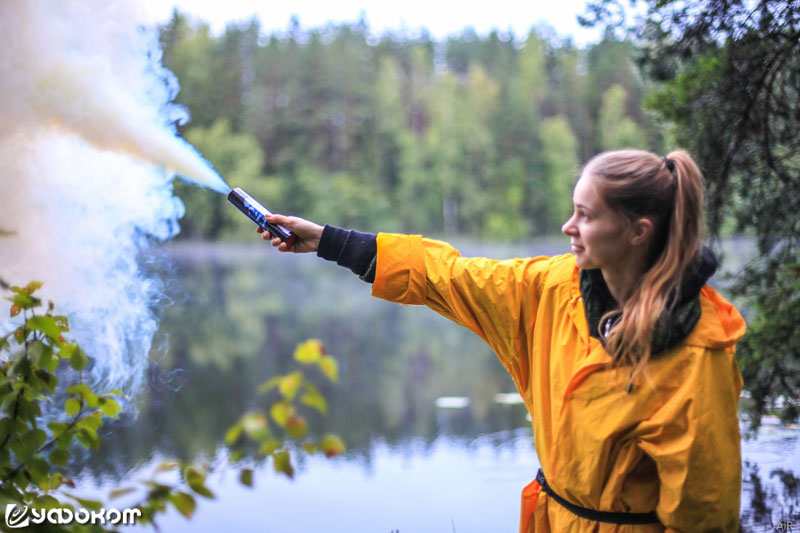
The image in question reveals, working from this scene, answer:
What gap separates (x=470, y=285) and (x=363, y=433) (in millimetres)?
6431

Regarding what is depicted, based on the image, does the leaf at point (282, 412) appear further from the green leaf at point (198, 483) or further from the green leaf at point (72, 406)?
the green leaf at point (72, 406)

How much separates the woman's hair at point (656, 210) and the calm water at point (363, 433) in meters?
0.97

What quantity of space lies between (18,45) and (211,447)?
498 cm

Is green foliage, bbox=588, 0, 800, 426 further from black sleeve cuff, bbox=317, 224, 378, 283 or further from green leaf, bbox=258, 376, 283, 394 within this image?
green leaf, bbox=258, 376, 283, 394

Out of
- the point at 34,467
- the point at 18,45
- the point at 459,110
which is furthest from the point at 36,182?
the point at 459,110

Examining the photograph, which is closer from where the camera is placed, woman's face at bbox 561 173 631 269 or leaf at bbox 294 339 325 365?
leaf at bbox 294 339 325 365

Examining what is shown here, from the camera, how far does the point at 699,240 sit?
1.65 meters

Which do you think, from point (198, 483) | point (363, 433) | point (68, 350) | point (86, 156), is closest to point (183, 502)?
point (198, 483)

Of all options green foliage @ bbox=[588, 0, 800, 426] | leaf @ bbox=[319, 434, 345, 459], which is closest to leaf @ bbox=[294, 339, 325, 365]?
leaf @ bbox=[319, 434, 345, 459]

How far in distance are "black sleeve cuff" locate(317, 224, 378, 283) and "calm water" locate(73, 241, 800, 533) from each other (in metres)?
0.62

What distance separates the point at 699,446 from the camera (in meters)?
1.47

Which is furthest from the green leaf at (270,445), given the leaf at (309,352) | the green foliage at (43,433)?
the leaf at (309,352)

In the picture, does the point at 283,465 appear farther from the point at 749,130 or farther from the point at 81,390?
the point at 749,130

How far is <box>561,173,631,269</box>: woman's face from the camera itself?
167cm
